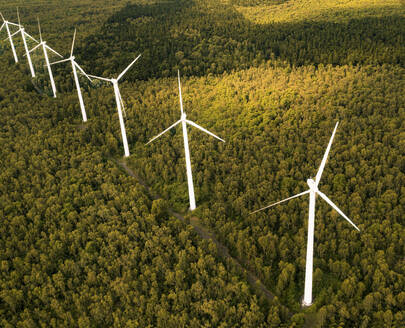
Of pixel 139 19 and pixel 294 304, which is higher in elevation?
pixel 139 19

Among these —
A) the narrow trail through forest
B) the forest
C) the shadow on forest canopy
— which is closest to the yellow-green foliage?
the shadow on forest canopy

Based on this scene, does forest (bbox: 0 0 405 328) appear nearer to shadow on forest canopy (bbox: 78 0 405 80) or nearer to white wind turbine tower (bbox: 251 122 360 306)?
shadow on forest canopy (bbox: 78 0 405 80)

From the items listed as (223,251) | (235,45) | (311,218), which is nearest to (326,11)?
(235,45)

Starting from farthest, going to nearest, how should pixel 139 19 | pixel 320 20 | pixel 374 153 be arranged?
Answer: pixel 139 19
pixel 320 20
pixel 374 153

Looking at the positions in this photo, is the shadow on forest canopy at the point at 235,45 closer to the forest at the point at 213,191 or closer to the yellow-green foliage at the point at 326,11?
the forest at the point at 213,191

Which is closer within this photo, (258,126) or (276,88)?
(258,126)

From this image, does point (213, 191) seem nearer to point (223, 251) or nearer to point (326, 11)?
point (223, 251)

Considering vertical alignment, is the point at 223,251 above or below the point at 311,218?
below

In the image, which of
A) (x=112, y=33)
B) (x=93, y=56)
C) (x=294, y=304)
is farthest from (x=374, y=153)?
(x=112, y=33)

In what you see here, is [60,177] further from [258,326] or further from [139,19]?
[139,19]
